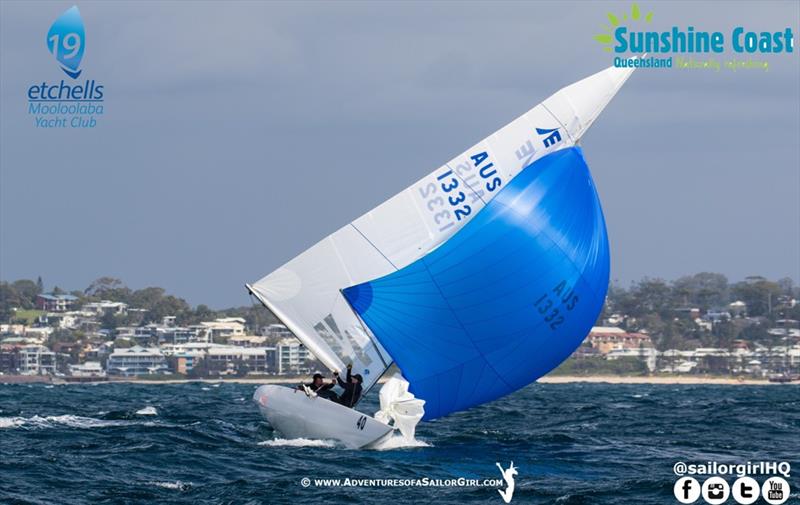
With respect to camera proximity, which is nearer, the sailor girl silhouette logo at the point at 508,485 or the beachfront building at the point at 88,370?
the sailor girl silhouette logo at the point at 508,485

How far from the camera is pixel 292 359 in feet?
408

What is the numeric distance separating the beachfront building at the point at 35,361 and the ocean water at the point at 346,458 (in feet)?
309

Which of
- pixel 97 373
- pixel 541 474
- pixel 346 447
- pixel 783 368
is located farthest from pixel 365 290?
pixel 783 368

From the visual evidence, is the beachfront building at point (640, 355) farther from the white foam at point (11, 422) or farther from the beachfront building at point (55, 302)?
the white foam at point (11, 422)

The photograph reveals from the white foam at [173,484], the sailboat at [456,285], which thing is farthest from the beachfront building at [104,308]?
the white foam at [173,484]

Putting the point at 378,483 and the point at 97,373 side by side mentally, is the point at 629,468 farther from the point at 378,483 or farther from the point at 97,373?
the point at 97,373

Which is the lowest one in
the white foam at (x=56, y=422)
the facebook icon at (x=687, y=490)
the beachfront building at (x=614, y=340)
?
the facebook icon at (x=687, y=490)

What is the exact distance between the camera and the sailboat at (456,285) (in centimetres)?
2353

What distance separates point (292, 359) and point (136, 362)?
13.5 m

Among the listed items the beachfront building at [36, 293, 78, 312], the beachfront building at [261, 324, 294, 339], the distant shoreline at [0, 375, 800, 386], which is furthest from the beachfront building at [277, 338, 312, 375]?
the beachfront building at [36, 293, 78, 312]

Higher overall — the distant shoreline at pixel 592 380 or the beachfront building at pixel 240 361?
the beachfront building at pixel 240 361

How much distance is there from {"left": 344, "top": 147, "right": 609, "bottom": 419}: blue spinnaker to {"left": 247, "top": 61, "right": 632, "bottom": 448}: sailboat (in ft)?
0.07

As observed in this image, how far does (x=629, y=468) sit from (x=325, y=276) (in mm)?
7018

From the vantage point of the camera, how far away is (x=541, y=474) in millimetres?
19266
